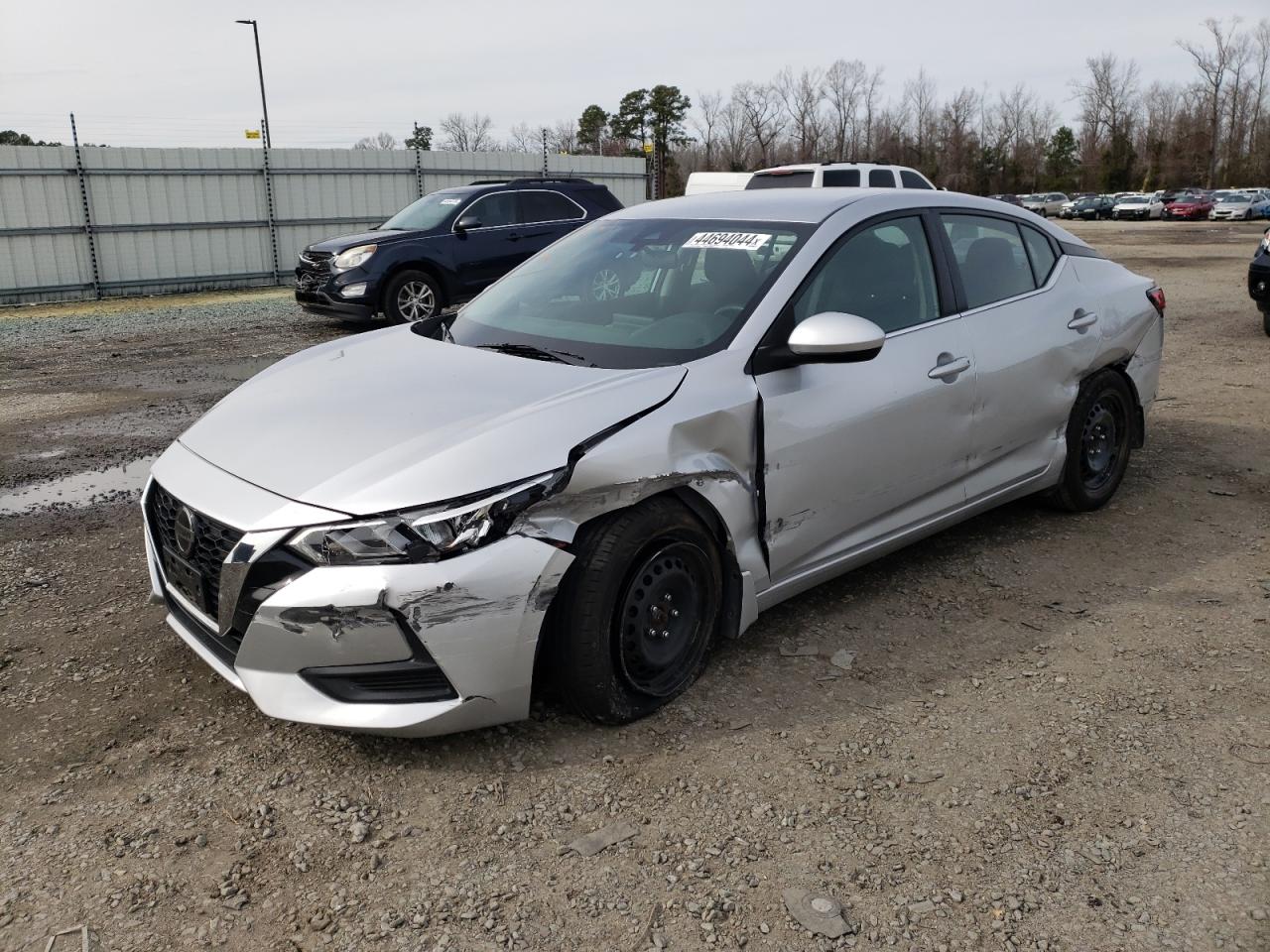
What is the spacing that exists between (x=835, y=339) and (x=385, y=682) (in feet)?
5.78

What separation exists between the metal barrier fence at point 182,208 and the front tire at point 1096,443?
16.9 meters

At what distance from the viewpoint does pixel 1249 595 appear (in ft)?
13.7

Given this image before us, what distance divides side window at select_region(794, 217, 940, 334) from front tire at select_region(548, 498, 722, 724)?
37.6 inches

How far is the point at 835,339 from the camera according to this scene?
11.0 feet

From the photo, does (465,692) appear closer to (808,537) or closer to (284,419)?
(284,419)

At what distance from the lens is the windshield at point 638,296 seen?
11.6 feet

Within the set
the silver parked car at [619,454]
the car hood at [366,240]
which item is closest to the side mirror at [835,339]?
the silver parked car at [619,454]

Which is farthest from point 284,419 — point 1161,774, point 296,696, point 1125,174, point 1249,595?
point 1125,174

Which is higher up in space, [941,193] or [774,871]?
[941,193]

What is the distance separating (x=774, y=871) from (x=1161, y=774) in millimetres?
1241

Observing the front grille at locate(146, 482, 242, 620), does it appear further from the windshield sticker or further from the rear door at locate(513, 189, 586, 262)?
the rear door at locate(513, 189, 586, 262)

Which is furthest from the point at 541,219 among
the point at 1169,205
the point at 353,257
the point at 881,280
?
the point at 1169,205

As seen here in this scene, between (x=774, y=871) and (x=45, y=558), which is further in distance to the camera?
(x=45, y=558)

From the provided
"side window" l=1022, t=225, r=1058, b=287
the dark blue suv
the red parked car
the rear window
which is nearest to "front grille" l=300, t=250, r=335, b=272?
the dark blue suv
